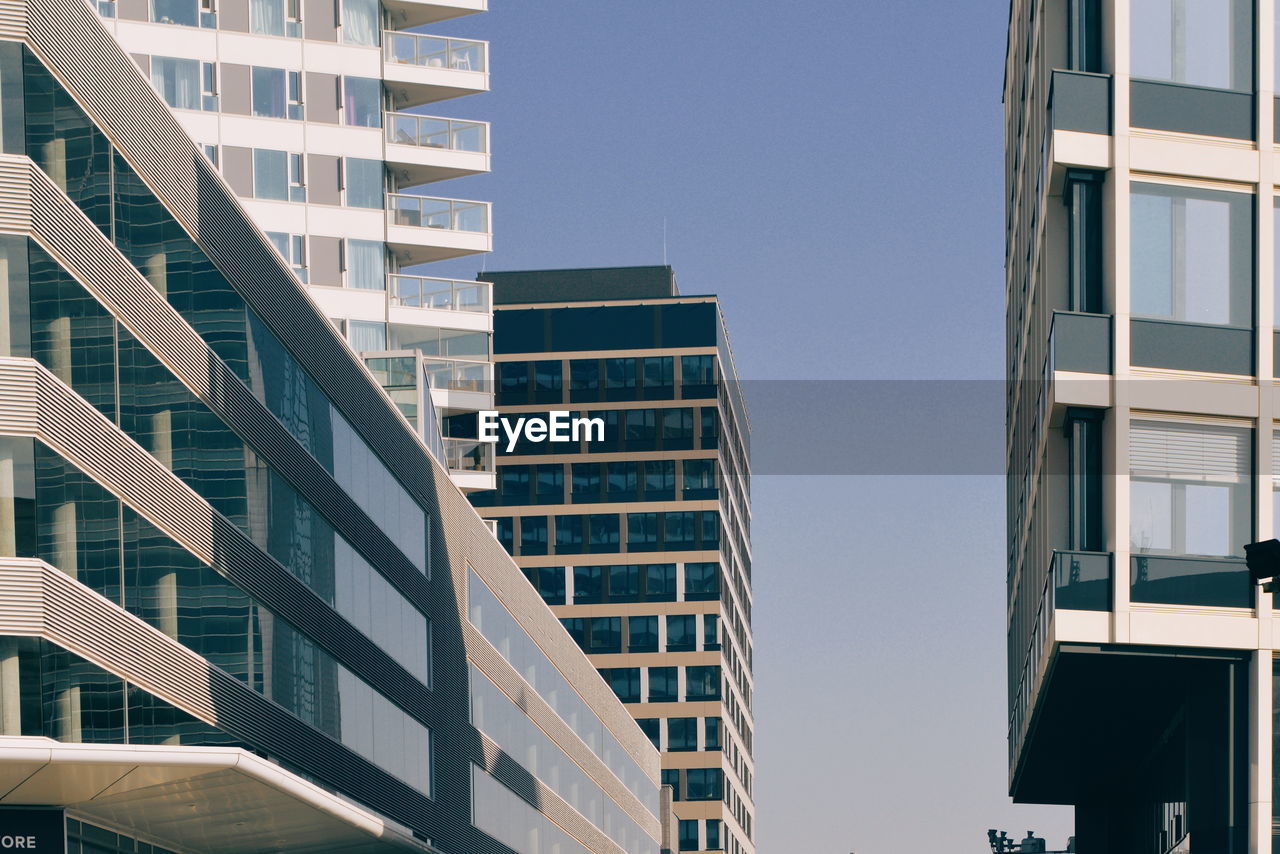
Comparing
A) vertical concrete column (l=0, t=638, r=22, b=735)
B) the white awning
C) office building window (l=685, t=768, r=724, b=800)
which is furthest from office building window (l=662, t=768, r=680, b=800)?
vertical concrete column (l=0, t=638, r=22, b=735)

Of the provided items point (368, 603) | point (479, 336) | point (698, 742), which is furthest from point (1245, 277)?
point (698, 742)

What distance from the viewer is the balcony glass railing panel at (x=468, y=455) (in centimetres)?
6919

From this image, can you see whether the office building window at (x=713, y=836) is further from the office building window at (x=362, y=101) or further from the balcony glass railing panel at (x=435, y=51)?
the office building window at (x=362, y=101)

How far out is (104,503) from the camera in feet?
106

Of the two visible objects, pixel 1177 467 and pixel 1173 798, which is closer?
pixel 1177 467

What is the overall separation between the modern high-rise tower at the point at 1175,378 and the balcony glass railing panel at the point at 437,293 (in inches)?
1479

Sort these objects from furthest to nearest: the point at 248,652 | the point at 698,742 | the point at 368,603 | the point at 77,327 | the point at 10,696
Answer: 1. the point at 698,742
2. the point at 368,603
3. the point at 248,652
4. the point at 77,327
5. the point at 10,696

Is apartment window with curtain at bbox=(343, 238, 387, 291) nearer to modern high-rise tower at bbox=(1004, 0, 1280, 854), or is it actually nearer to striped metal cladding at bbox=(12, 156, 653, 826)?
striped metal cladding at bbox=(12, 156, 653, 826)

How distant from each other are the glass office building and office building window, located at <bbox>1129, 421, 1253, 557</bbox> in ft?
50.4

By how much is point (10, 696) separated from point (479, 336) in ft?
142

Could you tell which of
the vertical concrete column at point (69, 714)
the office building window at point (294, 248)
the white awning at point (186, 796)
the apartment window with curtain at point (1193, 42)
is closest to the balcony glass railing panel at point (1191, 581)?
the apartment window with curtain at point (1193, 42)

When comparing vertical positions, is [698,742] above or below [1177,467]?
below

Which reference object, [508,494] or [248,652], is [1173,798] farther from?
[508,494]

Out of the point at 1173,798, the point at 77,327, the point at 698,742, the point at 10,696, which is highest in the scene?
the point at 77,327
